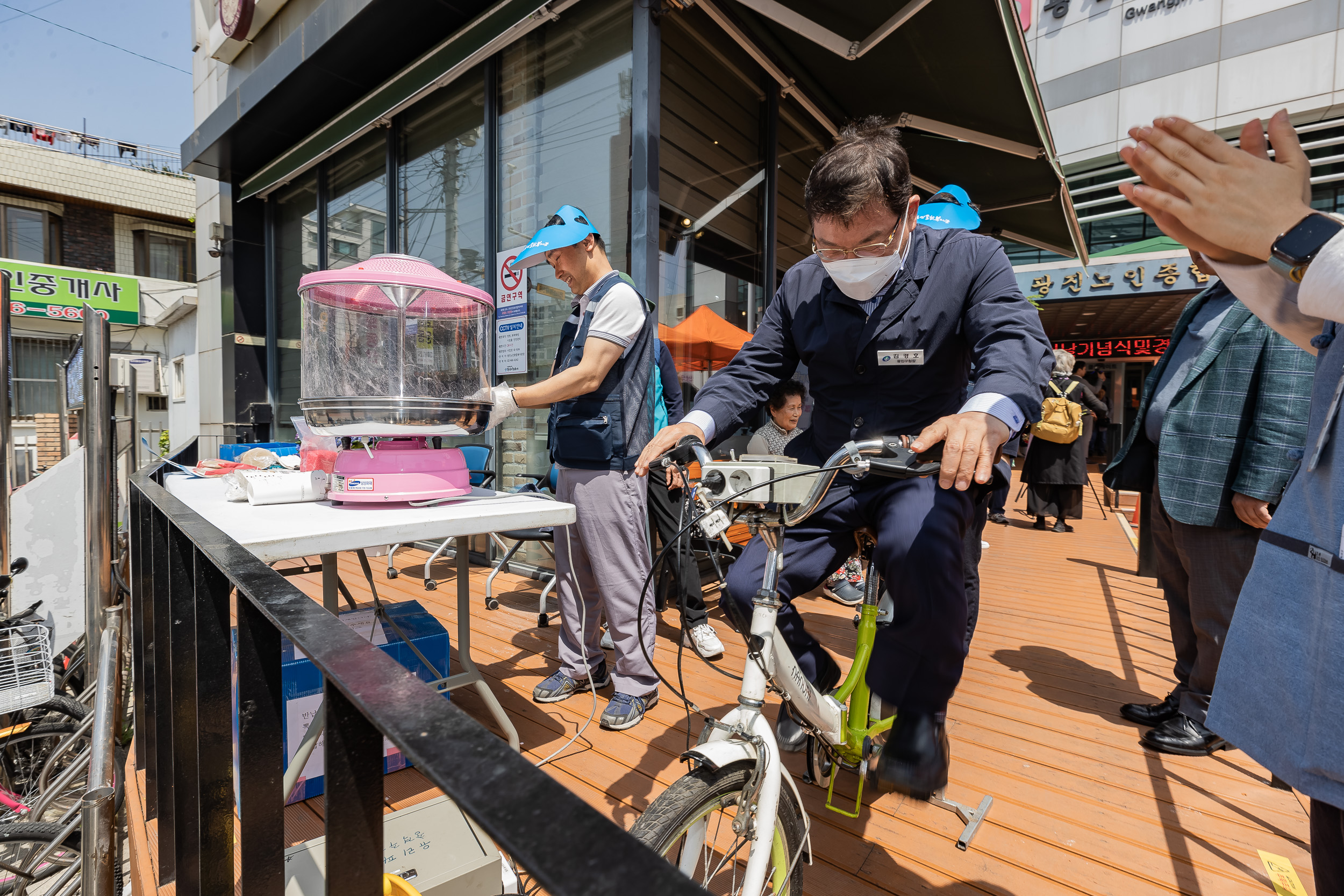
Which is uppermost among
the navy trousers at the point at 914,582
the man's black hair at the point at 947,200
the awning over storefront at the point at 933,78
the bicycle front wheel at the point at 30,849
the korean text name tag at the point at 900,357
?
the awning over storefront at the point at 933,78

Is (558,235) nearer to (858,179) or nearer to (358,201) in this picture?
(858,179)

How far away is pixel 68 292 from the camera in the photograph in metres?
17.0

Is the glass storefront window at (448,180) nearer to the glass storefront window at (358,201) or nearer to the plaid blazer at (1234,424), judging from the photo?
the glass storefront window at (358,201)

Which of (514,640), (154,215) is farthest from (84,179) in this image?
(514,640)

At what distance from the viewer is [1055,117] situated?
15008mm

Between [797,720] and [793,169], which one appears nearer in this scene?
[797,720]

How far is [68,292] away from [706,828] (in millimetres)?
23490

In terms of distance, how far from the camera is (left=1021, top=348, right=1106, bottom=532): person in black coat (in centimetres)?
639

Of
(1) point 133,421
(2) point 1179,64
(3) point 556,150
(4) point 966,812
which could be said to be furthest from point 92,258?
(2) point 1179,64

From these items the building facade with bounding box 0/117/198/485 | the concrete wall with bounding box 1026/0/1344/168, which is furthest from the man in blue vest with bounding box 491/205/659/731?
the building facade with bounding box 0/117/198/485

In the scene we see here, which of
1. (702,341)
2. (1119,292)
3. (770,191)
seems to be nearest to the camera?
(702,341)

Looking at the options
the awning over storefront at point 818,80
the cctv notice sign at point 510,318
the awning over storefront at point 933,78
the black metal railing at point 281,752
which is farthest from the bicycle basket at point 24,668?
the awning over storefront at point 933,78

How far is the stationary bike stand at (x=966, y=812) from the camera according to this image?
1.76 m

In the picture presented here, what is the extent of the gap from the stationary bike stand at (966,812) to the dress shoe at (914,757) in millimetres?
386
